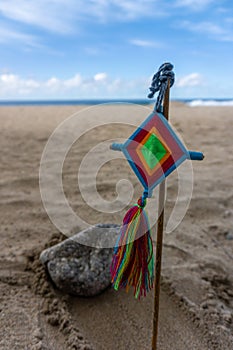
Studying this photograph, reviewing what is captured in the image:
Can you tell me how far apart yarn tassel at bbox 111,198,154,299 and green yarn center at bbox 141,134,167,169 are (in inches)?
7.5

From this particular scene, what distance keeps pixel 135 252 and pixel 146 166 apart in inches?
14.3

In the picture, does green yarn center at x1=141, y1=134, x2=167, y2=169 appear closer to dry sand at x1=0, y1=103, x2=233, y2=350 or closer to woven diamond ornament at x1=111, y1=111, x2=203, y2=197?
woven diamond ornament at x1=111, y1=111, x2=203, y2=197

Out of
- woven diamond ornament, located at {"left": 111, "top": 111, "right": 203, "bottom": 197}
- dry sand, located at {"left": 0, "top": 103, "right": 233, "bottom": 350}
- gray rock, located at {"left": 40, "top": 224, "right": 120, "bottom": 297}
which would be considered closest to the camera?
woven diamond ornament, located at {"left": 111, "top": 111, "right": 203, "bottom": 197}

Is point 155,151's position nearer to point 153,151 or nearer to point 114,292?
point 153,151

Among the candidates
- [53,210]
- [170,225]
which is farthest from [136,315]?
[53,210]

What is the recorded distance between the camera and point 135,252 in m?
1.40

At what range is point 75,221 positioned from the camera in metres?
2.81

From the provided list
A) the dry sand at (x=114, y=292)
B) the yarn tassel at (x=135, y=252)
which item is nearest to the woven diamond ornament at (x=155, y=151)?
the yarn tassel at (x=135, y=252)

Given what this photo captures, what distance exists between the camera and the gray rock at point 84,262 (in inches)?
74.7

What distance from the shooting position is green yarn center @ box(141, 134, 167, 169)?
1.25m

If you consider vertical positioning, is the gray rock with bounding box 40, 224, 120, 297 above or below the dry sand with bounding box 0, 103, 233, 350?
above

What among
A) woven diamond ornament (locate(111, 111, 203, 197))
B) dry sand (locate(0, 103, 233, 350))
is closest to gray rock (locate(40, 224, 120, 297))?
dry sand (locate(0, 103, 233, 350))

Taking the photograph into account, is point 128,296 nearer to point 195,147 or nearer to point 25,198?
point 25,198

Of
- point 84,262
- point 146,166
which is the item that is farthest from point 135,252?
point 84,262
